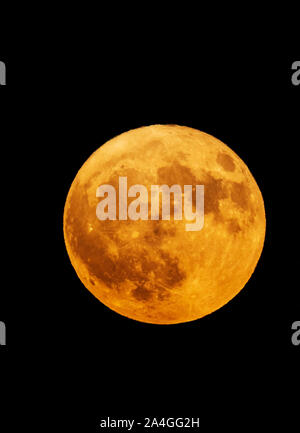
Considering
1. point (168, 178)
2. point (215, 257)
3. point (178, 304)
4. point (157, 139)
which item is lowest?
point (178, 304)

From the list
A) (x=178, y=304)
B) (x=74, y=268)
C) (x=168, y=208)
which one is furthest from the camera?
(x=74, y=268)

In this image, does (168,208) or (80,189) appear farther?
(80,189)

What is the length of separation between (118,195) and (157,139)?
0.79m

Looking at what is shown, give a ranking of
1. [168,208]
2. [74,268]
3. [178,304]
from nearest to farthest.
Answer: [168,208] < [178,304] < [74,268]

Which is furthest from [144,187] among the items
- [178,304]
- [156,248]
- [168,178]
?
[178,304]

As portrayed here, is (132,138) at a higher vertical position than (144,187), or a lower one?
higher


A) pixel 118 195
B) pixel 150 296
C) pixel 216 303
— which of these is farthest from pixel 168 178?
pixel 216 303

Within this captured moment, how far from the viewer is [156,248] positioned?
163 inches

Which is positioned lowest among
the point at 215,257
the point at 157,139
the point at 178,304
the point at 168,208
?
the point at 178,304

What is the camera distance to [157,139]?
4.53 metres

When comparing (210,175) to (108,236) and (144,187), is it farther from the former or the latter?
(108,236)

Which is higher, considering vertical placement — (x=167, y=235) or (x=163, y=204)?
(x=163, y=204)

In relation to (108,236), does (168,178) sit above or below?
above

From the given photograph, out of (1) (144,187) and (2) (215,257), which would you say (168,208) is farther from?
(2) (215,257)
